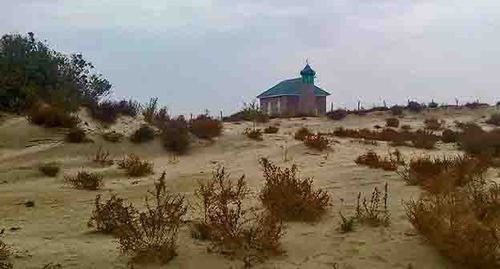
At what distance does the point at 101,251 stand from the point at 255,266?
5.70 ft

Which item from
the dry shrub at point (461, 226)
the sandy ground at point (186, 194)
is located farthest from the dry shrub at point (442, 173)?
the dry shrub at point (461, 226)

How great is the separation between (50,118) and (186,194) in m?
6.96

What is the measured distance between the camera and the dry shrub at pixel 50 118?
53.6ft

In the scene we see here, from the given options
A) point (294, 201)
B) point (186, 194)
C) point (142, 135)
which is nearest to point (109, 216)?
point (294, 201)

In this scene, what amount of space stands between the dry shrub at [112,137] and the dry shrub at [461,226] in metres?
9.78

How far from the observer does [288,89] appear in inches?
1970

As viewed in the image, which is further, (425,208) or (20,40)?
(20,40)

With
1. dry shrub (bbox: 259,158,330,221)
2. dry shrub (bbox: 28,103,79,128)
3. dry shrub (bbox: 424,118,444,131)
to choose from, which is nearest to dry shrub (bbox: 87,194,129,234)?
dry shrub (bbox: 259,158,330,221)

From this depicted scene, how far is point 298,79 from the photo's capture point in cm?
5116

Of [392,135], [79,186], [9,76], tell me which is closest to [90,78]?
[9,76]

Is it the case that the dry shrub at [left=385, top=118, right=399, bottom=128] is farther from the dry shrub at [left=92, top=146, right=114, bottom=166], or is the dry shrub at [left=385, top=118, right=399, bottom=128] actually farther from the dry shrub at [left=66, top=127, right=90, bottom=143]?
the dry shrub at [left=92, top=146, right=114, bottom=166]

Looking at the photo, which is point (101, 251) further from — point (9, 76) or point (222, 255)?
point (9, 76)

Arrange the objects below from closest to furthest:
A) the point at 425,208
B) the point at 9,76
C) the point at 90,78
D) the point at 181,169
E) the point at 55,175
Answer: the point at 425,208 < the point at 55,175 < the point at 181,169 < the point at 9,76 < the point at 90,78

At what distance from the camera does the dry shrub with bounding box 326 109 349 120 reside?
30.5 m
